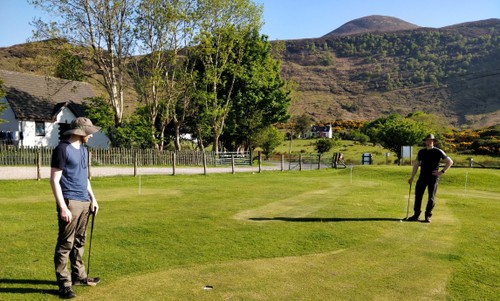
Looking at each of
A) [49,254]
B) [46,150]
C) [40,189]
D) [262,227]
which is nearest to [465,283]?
[262,227]

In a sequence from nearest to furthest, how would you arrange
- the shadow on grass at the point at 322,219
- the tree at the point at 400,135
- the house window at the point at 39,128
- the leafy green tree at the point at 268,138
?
the shadow on grass at the point at 322,219, the house window at the point at 39,128, the tree at the point at 400,135, the leafy green tree at the point at 268,138

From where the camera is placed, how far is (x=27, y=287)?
631cm

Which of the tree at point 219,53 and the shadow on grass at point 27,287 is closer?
the shadow on grass at point 27,287

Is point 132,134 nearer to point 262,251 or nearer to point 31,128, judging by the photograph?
point 31,128

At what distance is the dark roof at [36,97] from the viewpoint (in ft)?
146

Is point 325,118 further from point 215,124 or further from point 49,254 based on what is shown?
point 49,254

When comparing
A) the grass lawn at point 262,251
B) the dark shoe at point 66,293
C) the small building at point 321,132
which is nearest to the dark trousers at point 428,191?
the grass lawn at point 262,251

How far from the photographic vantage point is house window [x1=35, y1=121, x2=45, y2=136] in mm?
45562

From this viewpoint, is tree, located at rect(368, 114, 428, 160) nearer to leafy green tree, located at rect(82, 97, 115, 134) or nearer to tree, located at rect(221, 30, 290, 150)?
tree, located at rect(221, 30, 290, 150)

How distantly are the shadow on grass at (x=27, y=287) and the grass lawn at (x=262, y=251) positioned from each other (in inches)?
0.5

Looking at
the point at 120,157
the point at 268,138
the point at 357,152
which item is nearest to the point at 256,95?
the point at 268,138

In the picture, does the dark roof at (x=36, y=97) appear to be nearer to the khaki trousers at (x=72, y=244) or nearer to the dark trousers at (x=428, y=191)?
the dark trousers at (x=428, y=191)

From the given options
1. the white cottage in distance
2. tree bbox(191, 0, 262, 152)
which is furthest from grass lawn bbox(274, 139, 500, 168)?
the white cottage in distance

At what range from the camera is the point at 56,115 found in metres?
46.7
